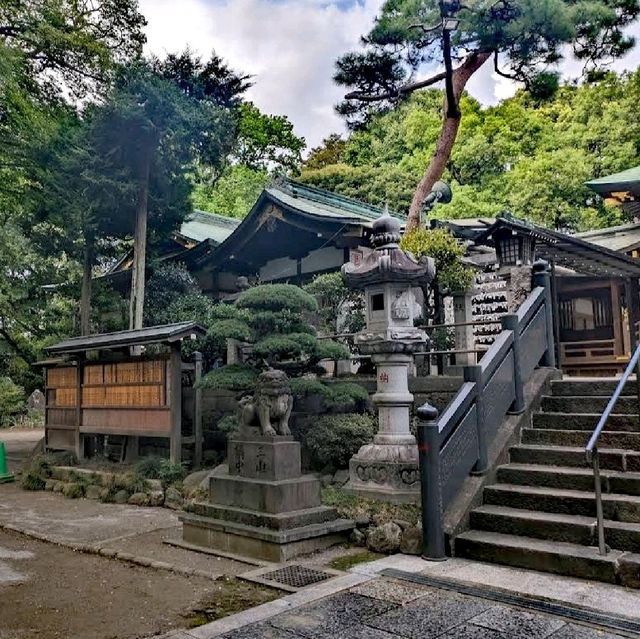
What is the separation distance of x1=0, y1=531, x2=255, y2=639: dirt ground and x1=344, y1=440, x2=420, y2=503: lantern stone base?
298 cm

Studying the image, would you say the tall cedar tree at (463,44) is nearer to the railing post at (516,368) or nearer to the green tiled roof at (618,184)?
the green tiled roof at (618,184)

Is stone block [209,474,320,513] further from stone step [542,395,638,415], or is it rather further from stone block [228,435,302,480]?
stone step [542,395,638,415]

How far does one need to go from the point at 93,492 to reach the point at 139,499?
4.86 ft

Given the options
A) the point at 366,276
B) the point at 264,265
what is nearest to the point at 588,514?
the point at 366,276

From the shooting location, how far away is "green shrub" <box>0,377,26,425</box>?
2411cm

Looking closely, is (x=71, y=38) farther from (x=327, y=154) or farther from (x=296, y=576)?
(x=327, y=154)

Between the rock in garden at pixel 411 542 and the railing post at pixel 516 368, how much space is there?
77.2 inches

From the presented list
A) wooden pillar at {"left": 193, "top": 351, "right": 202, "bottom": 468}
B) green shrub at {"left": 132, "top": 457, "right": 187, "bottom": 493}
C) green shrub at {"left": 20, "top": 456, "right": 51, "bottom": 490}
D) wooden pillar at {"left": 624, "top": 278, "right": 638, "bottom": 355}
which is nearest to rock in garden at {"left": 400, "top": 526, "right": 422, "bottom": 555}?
green shrub at {"left": 132, "top": 457, "right": 187, "bottom": 493}

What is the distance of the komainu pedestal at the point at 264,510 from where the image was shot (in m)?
6.27

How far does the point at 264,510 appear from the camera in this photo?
6496 mm

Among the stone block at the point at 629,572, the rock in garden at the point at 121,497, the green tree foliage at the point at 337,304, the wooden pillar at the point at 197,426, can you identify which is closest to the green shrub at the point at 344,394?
the wooden pillar at the point at 197,426

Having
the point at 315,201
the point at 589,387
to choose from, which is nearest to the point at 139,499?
the point at 589,387

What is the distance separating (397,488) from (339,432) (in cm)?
159

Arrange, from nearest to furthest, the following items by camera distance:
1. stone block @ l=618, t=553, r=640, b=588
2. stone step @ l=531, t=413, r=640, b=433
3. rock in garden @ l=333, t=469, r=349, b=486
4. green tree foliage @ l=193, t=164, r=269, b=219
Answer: stone block @ l=618, t=553, r=640, b=588 < stone step @ l=531, t=413, r=640, b=433 < rock in garden @ l=333, t=469, r=349, b=486 < green tree foliage @ l=193, t=164, r=269, b=219
